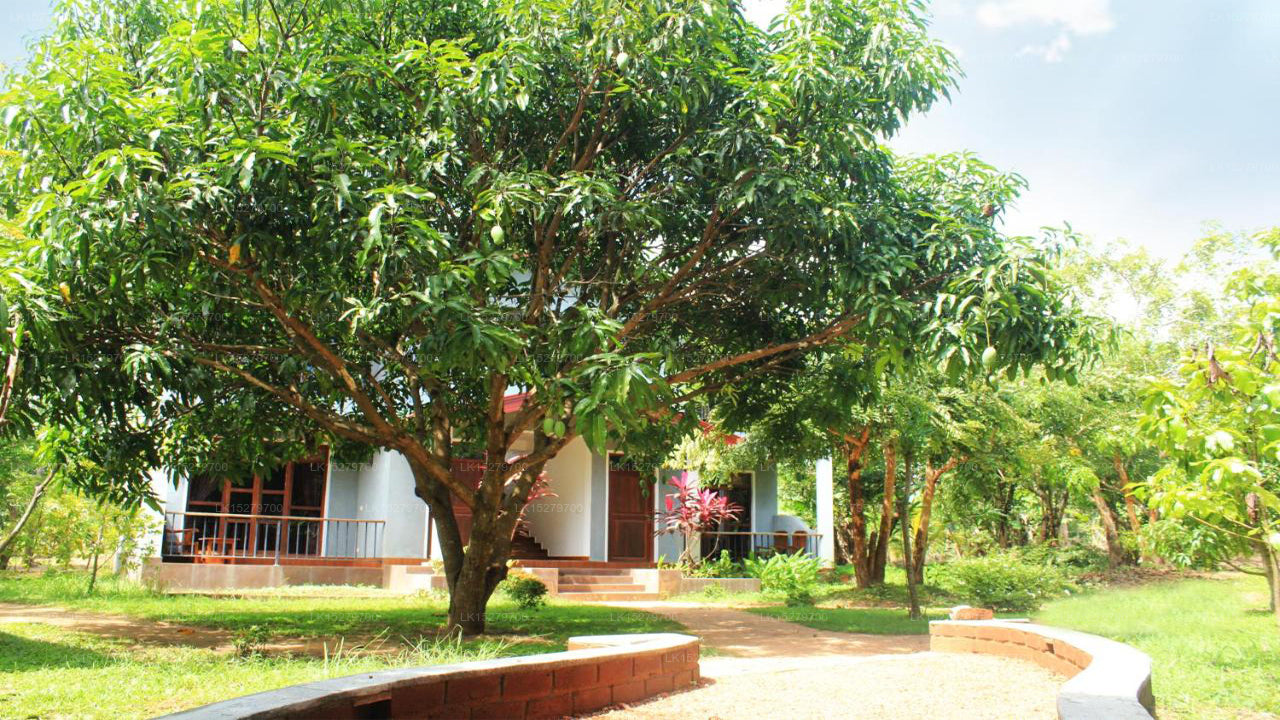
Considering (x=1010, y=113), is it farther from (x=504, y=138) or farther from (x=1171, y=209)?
(x=1171, y=209)

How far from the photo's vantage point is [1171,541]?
13320mm

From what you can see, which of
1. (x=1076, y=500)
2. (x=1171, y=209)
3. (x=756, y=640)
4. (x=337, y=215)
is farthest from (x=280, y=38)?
(x=1076, y=500)

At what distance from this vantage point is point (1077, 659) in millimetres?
6352

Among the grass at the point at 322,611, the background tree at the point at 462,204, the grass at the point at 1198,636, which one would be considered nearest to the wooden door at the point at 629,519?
the grass at the point at 322,611

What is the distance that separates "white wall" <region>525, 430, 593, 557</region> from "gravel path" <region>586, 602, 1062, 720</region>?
9.37 metres

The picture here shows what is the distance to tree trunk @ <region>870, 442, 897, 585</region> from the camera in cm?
1581

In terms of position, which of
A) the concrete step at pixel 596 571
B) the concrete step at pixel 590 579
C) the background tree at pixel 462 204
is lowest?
the concrete step at pixel 590 579

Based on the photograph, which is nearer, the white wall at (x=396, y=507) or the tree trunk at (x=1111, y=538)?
the white wall at (x=396, y=507)

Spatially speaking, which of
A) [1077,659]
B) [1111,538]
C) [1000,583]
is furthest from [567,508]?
[1111,538]

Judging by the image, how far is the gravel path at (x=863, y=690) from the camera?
5.77 metres

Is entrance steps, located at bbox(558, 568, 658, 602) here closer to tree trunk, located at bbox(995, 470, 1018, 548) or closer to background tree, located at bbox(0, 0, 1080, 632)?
background tree, located at bbox(0, 0, 1080, 632)

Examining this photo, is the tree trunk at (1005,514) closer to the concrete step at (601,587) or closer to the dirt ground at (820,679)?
the concrete step at (601,587)

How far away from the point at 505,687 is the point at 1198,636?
8.47m

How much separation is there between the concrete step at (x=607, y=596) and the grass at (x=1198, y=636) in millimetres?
6837
